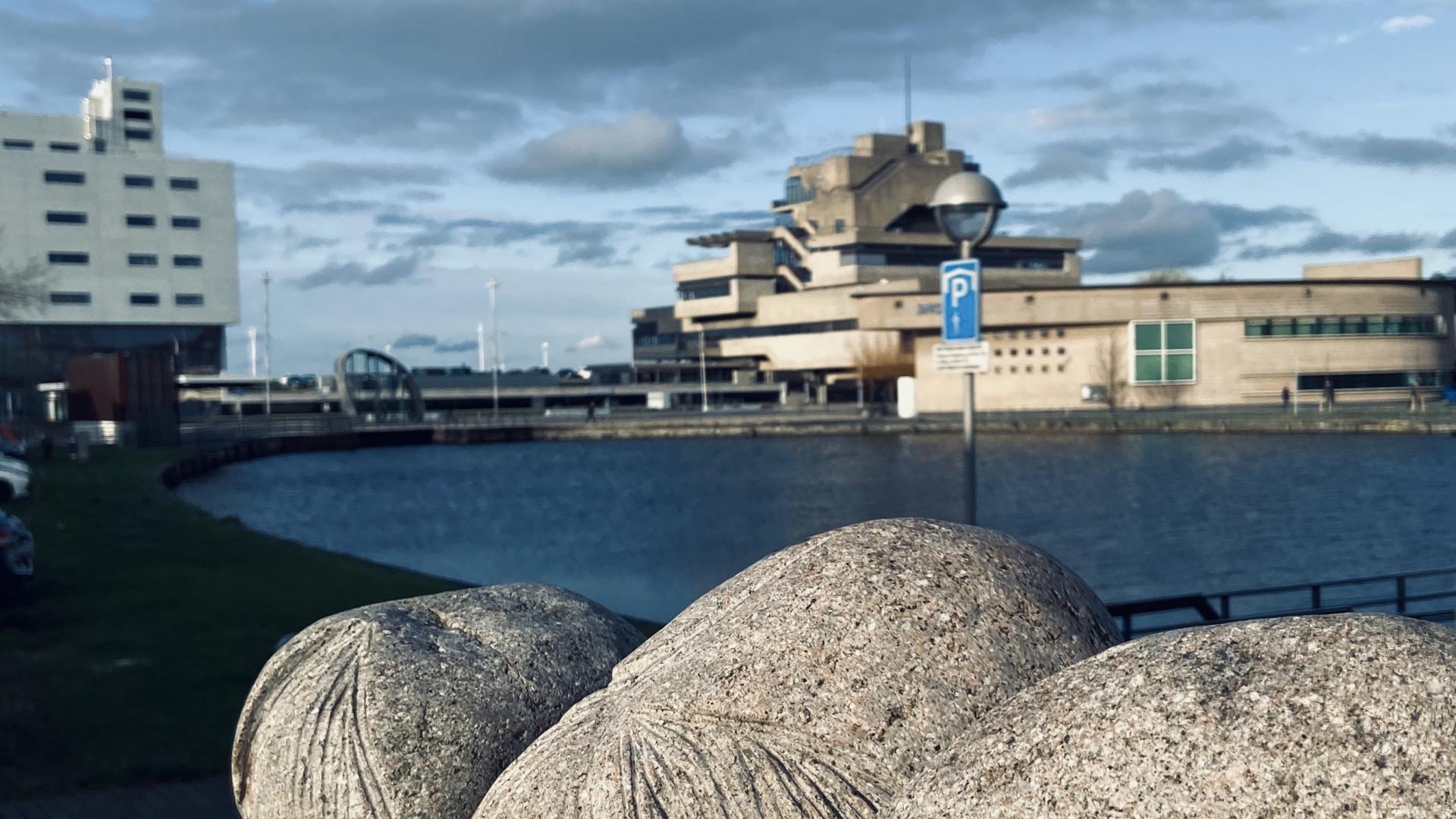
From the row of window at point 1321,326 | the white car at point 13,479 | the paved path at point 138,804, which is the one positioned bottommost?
the paved path at point 138,804

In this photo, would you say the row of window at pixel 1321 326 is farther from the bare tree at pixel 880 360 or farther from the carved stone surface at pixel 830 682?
the carved stone surface at pixel 830 682

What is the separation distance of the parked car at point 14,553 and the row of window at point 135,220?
310 ft

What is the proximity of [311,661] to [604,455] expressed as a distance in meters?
87.3

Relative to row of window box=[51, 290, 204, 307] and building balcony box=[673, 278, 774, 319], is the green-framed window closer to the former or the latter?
building balcony box=[673, 278, 774, 319]

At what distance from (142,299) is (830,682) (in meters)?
110

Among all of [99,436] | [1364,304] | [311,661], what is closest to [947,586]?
[311,661]

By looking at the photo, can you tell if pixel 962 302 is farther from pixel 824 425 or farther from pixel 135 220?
pixel 135 220

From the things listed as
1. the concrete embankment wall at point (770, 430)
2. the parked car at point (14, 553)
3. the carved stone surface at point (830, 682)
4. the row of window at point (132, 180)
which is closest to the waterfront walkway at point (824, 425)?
the concrete embankment wall at point (770, 430)

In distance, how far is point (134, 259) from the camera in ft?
340

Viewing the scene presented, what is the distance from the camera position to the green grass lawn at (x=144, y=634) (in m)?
10.1

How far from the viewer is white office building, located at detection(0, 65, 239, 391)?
101 meters

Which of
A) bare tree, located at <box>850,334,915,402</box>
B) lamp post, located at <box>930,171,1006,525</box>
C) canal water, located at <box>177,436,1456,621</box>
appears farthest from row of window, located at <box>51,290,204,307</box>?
lamp post, located at <box>930,171,1006,525</box>

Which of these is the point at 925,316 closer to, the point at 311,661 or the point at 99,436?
the point at 99,436

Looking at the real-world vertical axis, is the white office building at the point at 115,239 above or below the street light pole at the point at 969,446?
above
